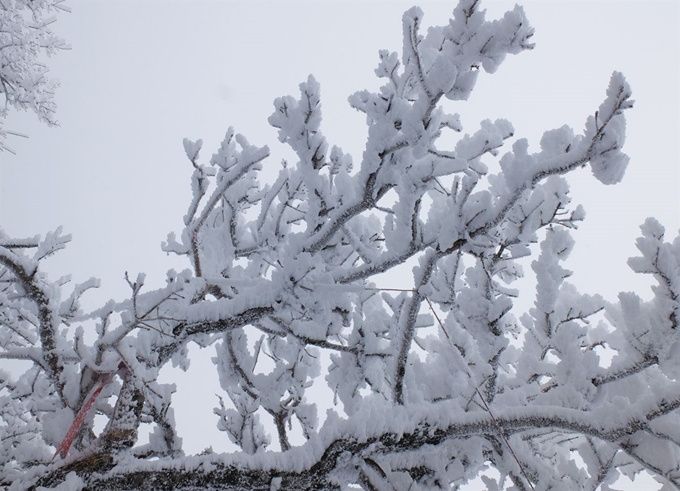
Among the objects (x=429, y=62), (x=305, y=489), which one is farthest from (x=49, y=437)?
(x=429, y=62)

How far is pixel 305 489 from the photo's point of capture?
1940 millimetres

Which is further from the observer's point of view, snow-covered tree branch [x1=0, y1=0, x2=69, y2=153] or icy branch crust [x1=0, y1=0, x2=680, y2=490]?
snow-covered tree branch [x1=0, y1=0, x2=69, y2=153]

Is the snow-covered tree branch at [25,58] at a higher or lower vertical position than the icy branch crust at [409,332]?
higher

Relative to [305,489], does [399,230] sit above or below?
above

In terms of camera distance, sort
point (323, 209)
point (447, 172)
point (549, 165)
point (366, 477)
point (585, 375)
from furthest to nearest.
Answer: point (323, 209) < point (366, 477) < point (585, 375) < point (447, 172) < point (549, 165)

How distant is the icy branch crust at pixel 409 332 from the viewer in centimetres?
176

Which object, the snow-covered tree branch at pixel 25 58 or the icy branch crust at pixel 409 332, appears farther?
the snow-covered tree branch at pixel 25 58

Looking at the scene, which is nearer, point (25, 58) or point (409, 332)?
point (409, 332)

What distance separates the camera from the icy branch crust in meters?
1.76

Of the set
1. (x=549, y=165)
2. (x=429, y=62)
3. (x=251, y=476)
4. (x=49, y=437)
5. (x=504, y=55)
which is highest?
(x=429, y=62)

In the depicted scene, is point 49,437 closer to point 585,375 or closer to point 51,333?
point 51,333

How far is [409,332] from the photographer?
7.41 ft

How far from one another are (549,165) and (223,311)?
1803 millimetres

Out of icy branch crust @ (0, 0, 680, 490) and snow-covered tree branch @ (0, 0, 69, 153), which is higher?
snow-covered tree branch @ (0, 0, 69, 153)
